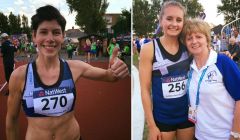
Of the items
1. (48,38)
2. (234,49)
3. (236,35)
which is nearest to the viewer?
(48,38)

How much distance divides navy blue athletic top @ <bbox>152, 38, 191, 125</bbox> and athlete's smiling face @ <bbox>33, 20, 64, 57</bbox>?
68 cm

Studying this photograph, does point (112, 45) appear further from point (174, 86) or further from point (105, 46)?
point (174, 86)

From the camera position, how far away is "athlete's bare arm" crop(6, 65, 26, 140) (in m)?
2.04

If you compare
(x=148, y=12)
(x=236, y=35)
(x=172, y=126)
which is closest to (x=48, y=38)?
(x=148, y=12)

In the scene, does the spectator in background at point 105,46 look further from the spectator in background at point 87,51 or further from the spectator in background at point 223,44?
the spectator in background at point 223,44

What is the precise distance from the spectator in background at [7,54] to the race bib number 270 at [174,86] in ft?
3.70

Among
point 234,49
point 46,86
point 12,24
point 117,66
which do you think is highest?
point 12,24

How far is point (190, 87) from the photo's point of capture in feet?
7.06

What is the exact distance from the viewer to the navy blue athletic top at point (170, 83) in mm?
2209

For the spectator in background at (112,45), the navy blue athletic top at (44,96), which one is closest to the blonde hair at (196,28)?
the spectator in background at (112,45)

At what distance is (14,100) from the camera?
2.10 m

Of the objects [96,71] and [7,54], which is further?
[7,54]

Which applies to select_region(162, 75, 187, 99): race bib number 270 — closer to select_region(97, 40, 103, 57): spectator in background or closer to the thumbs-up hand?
the thumbs-up hand

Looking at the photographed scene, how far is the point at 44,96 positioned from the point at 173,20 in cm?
101
